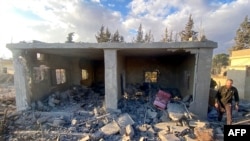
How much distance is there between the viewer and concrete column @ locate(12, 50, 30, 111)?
7789 millimetres

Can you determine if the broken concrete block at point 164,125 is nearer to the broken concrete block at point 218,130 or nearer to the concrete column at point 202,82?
the concrete column at point 202,82

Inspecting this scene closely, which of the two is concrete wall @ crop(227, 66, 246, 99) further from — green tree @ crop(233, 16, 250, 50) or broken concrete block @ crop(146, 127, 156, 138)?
green tree @ crop(233, 16, 250, 50)

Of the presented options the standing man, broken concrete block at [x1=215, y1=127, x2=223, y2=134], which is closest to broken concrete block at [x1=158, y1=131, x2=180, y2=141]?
broken concrete block at [x1=215, y1=127, x2=223, y2=134]

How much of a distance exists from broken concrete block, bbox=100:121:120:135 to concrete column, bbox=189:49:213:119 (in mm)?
3179

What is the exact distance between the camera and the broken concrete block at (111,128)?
6285mm

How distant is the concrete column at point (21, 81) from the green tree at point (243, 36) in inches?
1474

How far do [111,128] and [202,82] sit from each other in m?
4.02

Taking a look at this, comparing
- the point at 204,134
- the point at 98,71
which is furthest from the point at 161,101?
the point at 98,71

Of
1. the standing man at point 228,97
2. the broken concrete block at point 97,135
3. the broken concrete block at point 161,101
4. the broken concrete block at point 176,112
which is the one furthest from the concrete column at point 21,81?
the standing man at point 228,97

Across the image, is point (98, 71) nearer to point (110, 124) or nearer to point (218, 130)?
point (110, 124)

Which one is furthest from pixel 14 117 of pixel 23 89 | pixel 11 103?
pixel 11 103

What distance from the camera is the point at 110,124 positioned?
22.0ft

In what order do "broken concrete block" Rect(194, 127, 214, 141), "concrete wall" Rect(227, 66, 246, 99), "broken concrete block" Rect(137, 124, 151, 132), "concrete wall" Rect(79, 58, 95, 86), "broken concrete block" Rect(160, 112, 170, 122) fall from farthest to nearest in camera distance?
"concrete wall" Rect(227, 66, 246, 99) → "concrete wall" Rect(79, 58, 95, 86) → "broken concrete block" Rect(160, 112, 170, 122) → "broken concrete block" Rect(137, 124, 151, 132) → "broken concrete block" Rect(194, 127, 214, 141)

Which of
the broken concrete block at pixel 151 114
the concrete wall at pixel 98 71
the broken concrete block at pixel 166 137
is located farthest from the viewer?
the concrete wall at pixel 98 71
